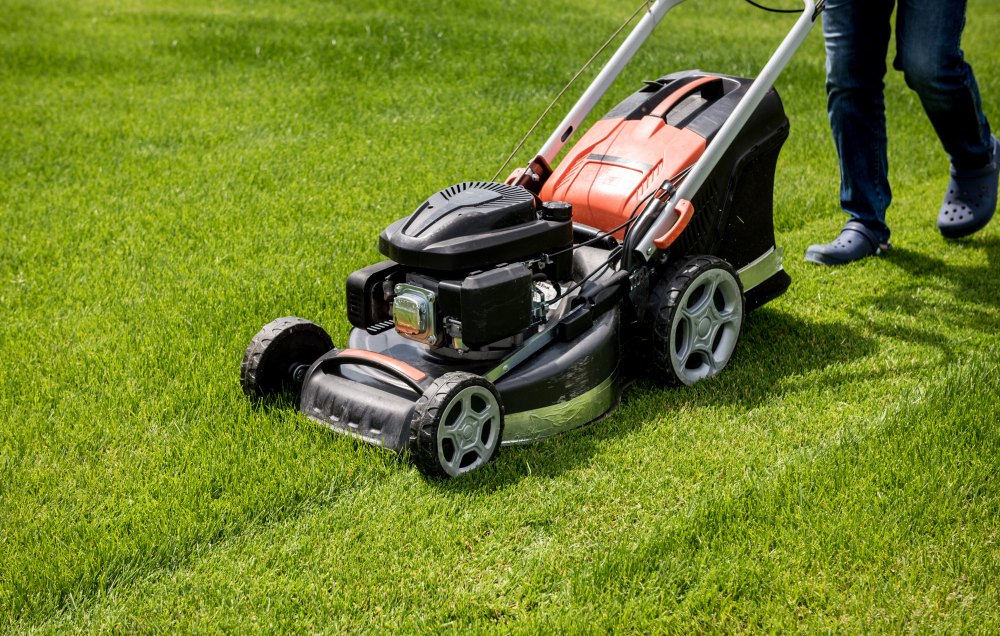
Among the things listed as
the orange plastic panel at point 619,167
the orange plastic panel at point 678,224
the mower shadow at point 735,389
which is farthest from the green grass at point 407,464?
the orange plastic panel at point 619,167

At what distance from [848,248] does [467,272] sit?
8.40 ft

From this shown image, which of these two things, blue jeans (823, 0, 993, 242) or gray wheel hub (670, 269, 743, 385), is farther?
blue jeans (823, 0, 993, 242)

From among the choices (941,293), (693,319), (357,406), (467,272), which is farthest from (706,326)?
(941,293)

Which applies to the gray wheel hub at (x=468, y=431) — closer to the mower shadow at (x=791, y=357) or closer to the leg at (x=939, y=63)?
the mower shadow at (x=791, y=357)

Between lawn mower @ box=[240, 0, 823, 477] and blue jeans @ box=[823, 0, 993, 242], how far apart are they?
0.81m

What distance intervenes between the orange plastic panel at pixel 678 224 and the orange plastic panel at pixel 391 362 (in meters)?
0.96

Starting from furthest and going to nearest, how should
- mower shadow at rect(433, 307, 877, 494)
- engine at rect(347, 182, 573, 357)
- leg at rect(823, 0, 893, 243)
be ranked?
leg at rect(823, 0, 893, 243)
mower shadow at rect(433, 307, 877, 494)
engine at rect(347, 182, 573, 357)

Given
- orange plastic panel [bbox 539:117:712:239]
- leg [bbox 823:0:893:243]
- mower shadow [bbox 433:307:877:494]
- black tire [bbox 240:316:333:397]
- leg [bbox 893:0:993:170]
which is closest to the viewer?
mower shadow [bbox 433:307:877:494]

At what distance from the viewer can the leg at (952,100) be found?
3926 mm

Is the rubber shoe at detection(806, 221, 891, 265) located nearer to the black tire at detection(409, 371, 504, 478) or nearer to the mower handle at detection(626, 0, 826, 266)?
the mower handle at detection(626, 0, 826, 266)

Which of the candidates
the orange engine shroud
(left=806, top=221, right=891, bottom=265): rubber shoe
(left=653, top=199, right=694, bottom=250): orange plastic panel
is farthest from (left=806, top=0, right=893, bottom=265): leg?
(left=653, top=199, right=694, bottom=250): orange plastic panel

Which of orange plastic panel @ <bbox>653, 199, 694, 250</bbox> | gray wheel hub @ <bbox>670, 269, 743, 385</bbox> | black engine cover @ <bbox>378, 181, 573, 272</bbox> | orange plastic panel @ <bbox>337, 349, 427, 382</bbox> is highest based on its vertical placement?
black engine cover @ <bbox>378, 181, 573, 272</bbox>

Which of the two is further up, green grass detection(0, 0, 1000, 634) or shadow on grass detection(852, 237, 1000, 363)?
green grass detection(0, 0, 1000, 634)

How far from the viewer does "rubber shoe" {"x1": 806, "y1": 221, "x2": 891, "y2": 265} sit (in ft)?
14.9
